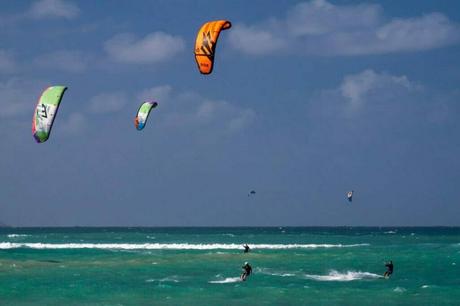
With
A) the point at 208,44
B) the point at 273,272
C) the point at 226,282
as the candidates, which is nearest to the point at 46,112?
the point at 208,44

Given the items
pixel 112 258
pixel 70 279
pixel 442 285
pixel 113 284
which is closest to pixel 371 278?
pixel 442 285

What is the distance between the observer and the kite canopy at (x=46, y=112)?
23234mm

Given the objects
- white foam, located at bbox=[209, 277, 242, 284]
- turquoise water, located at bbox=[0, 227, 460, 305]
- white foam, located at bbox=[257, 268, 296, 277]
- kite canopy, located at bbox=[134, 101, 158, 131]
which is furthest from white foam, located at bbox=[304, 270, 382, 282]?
kite canopy, located at bbox=[134, 101, 158, 131]

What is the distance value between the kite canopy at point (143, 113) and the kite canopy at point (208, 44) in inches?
425

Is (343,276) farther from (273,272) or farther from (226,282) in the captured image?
(226,282)

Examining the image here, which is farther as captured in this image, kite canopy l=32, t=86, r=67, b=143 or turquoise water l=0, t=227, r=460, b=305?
turquoise water l=0, t=227, r=460, b=305

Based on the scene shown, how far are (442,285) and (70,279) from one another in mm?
14438

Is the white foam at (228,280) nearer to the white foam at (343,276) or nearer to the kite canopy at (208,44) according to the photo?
the white foam at (343,276)

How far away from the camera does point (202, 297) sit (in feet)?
80.5

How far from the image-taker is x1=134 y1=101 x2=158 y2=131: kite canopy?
31486 millimetres

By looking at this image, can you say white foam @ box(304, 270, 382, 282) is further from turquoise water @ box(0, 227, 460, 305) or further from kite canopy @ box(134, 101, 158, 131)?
kite canopy @ box(134, 101, 158, 131)

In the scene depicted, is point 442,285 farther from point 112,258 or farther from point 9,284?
point 112,258

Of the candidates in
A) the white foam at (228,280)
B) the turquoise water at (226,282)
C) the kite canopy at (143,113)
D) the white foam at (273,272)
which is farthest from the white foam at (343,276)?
the kite canopy at (143,113)

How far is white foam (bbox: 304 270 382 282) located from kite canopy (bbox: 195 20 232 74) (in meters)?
12.6
